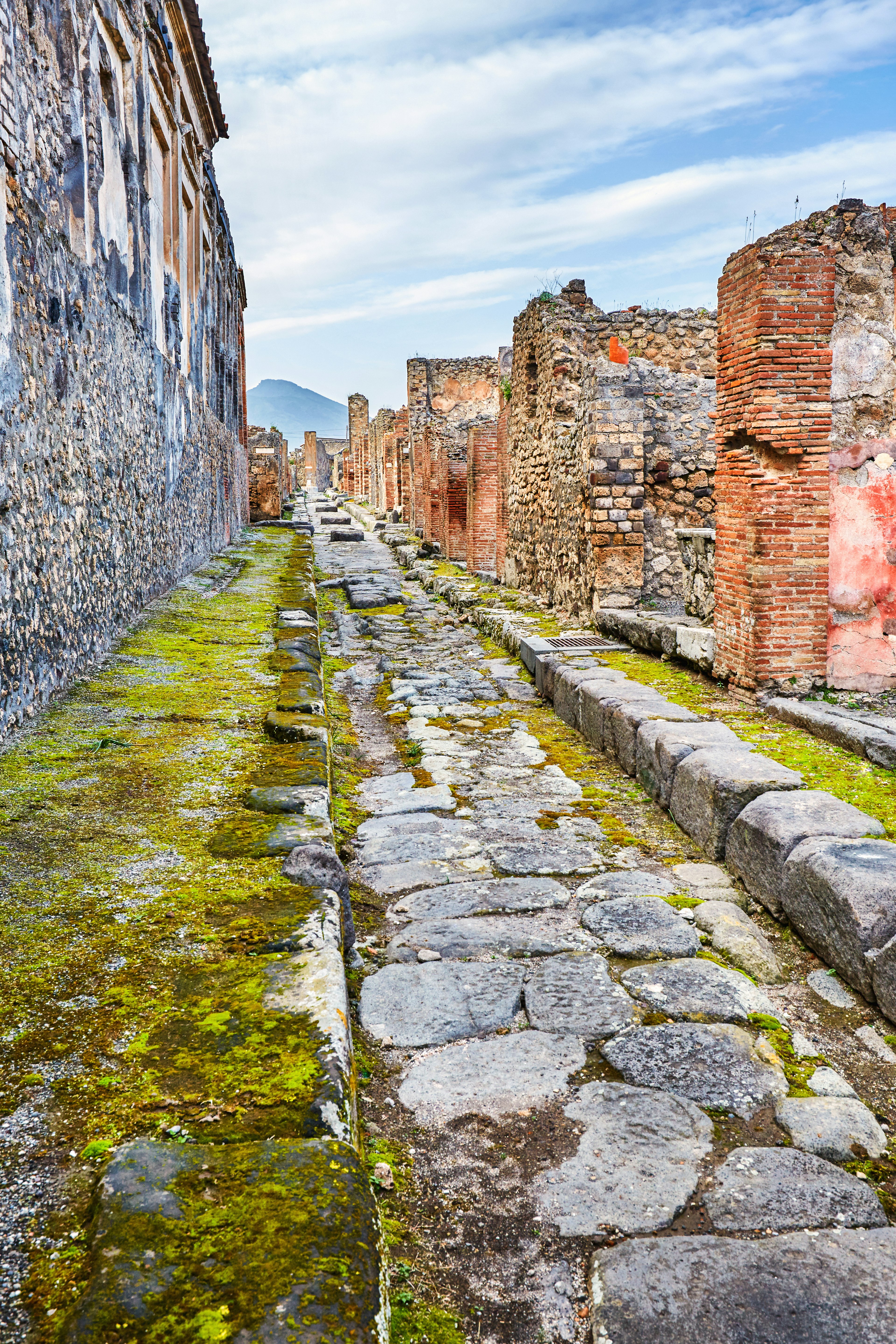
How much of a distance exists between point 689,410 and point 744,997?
20.6 feet

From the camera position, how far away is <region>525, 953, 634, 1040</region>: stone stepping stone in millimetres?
2457

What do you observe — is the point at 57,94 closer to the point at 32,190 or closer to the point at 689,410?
the point at 32,190

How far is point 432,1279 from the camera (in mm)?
1624

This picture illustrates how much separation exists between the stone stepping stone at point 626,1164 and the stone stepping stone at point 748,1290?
0.38 ft

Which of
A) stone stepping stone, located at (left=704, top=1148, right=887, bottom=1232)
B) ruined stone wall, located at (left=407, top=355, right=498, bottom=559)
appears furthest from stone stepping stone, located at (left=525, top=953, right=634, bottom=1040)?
ruined stone wall, located at (left=407, top=355, right=498, bottom=559)

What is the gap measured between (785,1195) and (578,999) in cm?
83

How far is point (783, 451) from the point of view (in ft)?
16.7

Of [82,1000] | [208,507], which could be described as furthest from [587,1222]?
[208,507]

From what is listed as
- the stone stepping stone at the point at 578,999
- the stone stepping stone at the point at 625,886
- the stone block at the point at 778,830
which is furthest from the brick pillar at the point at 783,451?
the stone stepping stone at the point at 578,999

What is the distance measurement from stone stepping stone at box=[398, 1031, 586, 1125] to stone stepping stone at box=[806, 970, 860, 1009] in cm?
86

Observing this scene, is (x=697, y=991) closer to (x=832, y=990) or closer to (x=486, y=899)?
(x=832, y=990)

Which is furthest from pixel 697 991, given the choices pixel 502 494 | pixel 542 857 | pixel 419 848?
pixel 502 494

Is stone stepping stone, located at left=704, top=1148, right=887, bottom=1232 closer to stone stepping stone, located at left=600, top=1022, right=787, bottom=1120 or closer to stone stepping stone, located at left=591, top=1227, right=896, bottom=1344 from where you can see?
stone stepping stone, located at left=591, top=1227, right=896, bottom=1344

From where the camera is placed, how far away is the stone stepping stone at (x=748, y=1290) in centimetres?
143
